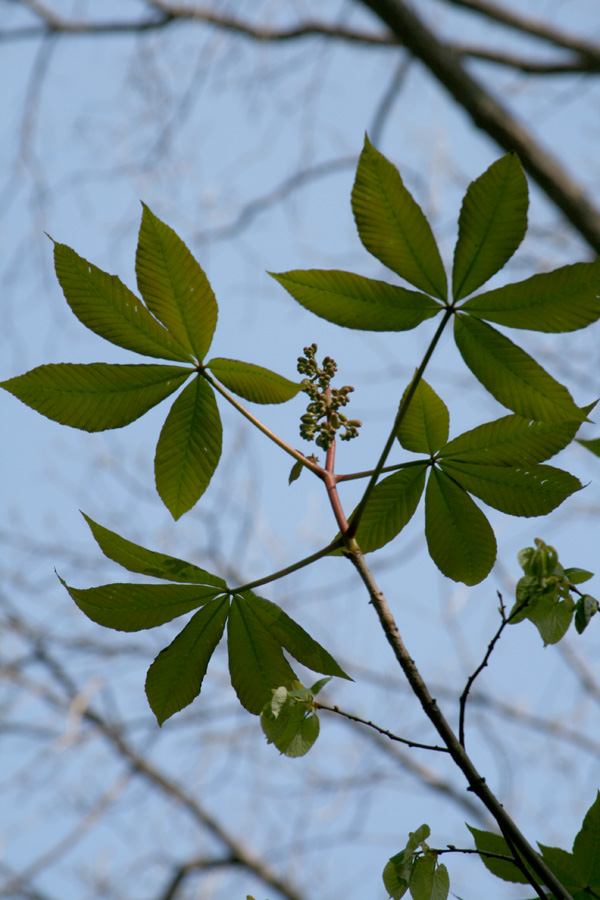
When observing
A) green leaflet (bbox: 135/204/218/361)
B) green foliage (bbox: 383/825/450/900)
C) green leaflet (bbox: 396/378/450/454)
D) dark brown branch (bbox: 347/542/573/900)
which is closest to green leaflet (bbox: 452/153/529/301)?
green leaflet (bbox: 396/378/450/454)

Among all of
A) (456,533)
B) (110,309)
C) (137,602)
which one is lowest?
(137,602)

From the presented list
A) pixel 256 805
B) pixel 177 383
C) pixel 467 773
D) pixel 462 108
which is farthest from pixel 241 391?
pixel 256 805

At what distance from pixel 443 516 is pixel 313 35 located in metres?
4.85

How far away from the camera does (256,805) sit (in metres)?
5.89

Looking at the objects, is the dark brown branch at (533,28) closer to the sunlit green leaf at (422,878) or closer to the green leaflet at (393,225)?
the green leaflet at (393,225)

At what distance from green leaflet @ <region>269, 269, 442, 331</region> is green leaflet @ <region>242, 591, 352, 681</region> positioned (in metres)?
0.30

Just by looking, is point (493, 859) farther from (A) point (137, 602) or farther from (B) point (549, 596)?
(A) point (137, 602)

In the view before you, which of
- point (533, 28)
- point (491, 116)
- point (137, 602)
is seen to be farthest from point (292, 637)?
point (533, 28)

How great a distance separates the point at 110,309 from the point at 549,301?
450 millimetres

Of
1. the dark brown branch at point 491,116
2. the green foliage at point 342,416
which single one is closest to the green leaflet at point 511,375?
the green foliage at point 342,416

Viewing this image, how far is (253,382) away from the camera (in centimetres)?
83

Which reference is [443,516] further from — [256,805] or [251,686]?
[256,805]

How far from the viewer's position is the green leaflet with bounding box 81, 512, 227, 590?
78cm

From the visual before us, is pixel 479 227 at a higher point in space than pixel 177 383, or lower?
higher
